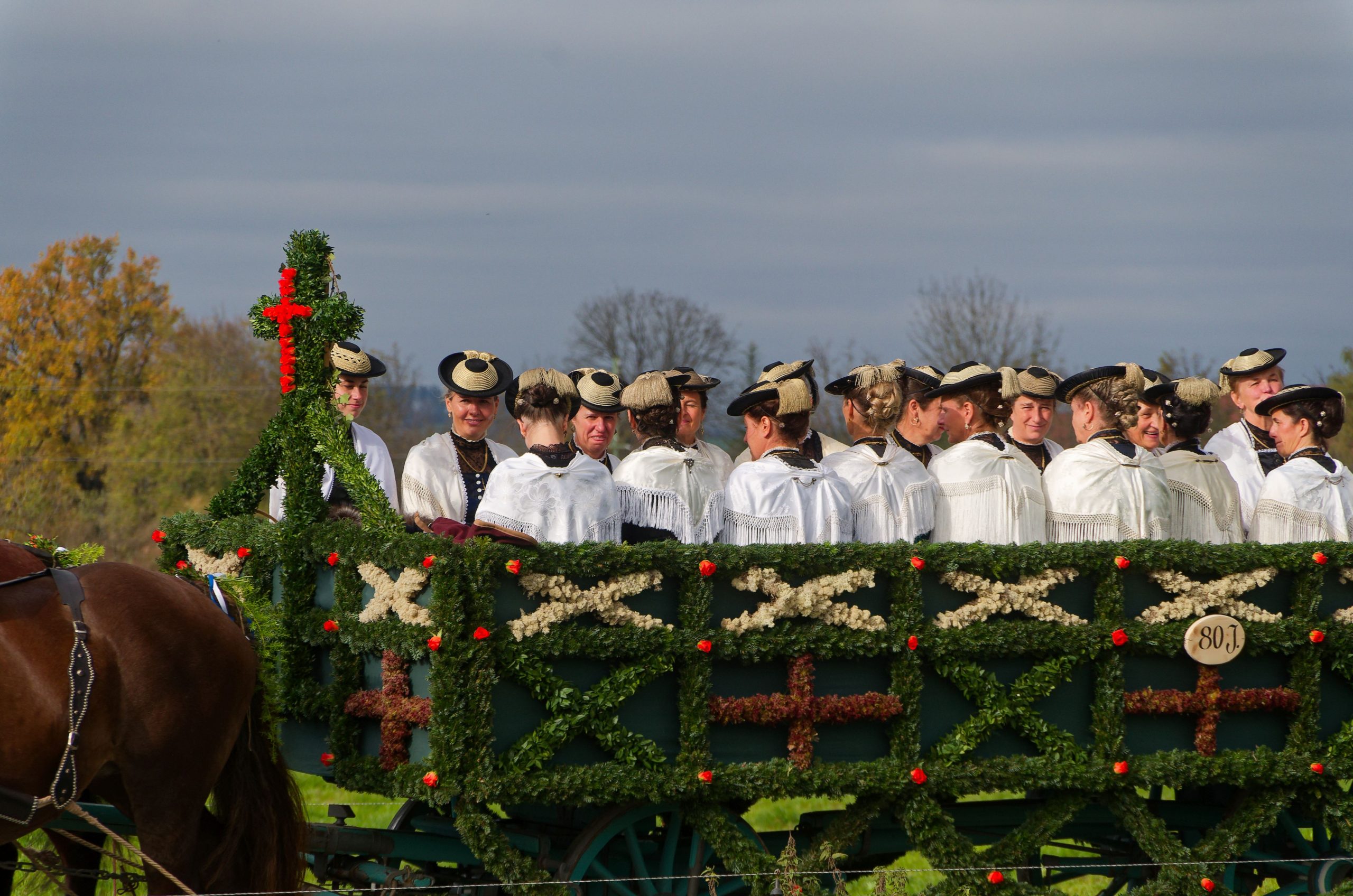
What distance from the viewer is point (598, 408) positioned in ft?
18.8

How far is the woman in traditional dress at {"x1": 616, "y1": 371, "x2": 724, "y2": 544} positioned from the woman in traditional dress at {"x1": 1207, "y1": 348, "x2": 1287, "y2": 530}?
374 centimetres

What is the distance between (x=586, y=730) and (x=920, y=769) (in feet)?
4.07

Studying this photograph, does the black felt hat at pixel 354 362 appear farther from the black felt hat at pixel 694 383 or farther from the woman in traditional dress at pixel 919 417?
the woman in traditional dress at pixel 919 417

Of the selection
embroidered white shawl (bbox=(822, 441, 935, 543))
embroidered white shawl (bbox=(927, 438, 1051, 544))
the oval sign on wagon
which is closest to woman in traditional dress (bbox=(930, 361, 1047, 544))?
embroidered white shawl (bbox=(927, 438, 1051, 544))

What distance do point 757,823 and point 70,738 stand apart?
534 centimetres

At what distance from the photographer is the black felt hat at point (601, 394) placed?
5727 millimetres

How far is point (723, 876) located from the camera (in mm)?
4703

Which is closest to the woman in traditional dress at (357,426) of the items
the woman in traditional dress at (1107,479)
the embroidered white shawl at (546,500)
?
the embroidered white shawl at (546,500)

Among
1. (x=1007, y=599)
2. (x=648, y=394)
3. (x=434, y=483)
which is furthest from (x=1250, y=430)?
(x=434, y=483)

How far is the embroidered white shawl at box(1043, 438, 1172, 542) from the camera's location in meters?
5.68

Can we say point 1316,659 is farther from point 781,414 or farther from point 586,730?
point 586,730

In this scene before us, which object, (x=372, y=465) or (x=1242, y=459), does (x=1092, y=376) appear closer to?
(x=1242, y=459)

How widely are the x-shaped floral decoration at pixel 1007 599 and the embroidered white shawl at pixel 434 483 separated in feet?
7.68

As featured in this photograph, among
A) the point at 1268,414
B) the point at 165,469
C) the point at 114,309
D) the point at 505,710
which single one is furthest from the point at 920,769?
the point at 114,309
